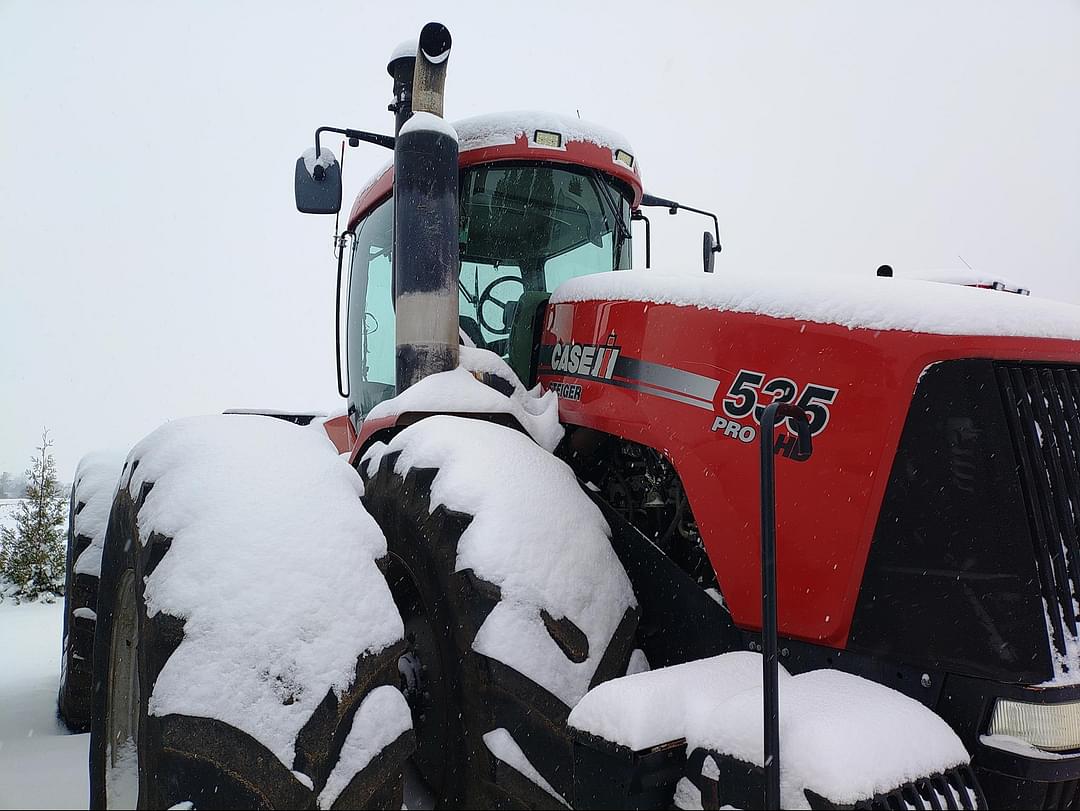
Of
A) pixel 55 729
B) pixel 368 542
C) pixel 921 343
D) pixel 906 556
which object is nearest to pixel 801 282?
pixel 921 343

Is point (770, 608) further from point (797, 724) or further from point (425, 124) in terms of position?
point (425, 124)

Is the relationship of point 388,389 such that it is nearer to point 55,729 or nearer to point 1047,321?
point 55,729

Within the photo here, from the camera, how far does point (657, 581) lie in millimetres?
2113

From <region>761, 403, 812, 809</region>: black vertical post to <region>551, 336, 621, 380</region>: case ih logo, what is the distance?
2.98 ft

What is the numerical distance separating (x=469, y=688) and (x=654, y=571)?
56 cm

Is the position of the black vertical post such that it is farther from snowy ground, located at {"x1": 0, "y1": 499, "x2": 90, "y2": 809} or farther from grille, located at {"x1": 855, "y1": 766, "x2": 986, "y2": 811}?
snowy ground, located at {"x1": 0, "y1": 499, "x2": 90, "y2": 809}

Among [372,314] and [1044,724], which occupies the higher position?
[372,314]

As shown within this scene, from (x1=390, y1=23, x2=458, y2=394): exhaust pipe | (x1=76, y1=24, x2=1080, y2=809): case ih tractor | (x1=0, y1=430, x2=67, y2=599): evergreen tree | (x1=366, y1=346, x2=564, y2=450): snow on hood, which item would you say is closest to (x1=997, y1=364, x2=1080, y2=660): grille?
(x1=76, y1=24, x2=1080, y2=809): case ih tractor

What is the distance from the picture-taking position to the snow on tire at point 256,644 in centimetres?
155

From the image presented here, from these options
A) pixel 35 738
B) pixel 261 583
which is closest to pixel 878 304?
pixel 261 583

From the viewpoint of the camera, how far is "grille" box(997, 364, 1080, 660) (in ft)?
5.15

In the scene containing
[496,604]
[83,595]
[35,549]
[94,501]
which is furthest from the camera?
[35,549]

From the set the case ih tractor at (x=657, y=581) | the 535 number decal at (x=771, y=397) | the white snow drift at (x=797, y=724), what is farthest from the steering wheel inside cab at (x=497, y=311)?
the white snow drift at (x=797, y=724)

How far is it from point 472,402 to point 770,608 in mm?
1382
